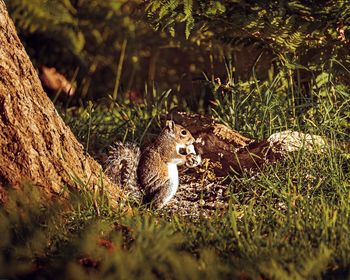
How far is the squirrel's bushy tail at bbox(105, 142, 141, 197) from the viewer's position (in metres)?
6.21

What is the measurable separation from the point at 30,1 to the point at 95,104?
2.06 meters

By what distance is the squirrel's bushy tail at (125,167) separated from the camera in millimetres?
6211

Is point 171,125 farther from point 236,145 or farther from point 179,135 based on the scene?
point 236,145

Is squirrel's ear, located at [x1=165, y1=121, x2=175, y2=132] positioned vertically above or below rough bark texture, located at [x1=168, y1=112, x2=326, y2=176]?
above

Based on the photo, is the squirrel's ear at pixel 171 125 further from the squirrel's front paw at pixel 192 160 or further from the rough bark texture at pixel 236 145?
the rough bark texture at pixel 236 145

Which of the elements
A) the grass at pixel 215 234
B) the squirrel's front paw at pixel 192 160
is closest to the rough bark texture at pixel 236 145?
the grass at pixel 215 234

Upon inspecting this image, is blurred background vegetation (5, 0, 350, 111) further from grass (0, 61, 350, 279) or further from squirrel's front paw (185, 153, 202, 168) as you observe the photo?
squirrel's front paw (185, 153, 202, 168)

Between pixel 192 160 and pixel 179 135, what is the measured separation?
221mm

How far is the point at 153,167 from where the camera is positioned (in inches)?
245

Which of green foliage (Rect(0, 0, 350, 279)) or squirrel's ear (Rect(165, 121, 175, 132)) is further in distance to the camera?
squirrel's ear (Rect(165, 121, 175, 132))

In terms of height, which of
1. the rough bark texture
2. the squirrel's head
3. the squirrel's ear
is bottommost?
the rough bark texture

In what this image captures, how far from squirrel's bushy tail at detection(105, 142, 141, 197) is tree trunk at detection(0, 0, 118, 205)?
37cm

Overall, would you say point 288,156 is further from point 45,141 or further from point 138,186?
point 45,141

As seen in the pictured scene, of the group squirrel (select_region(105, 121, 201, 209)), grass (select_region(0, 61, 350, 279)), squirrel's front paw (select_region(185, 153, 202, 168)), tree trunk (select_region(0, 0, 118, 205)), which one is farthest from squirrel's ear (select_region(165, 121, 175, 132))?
tree trunk (select_region(0, 0, 118, 205))
